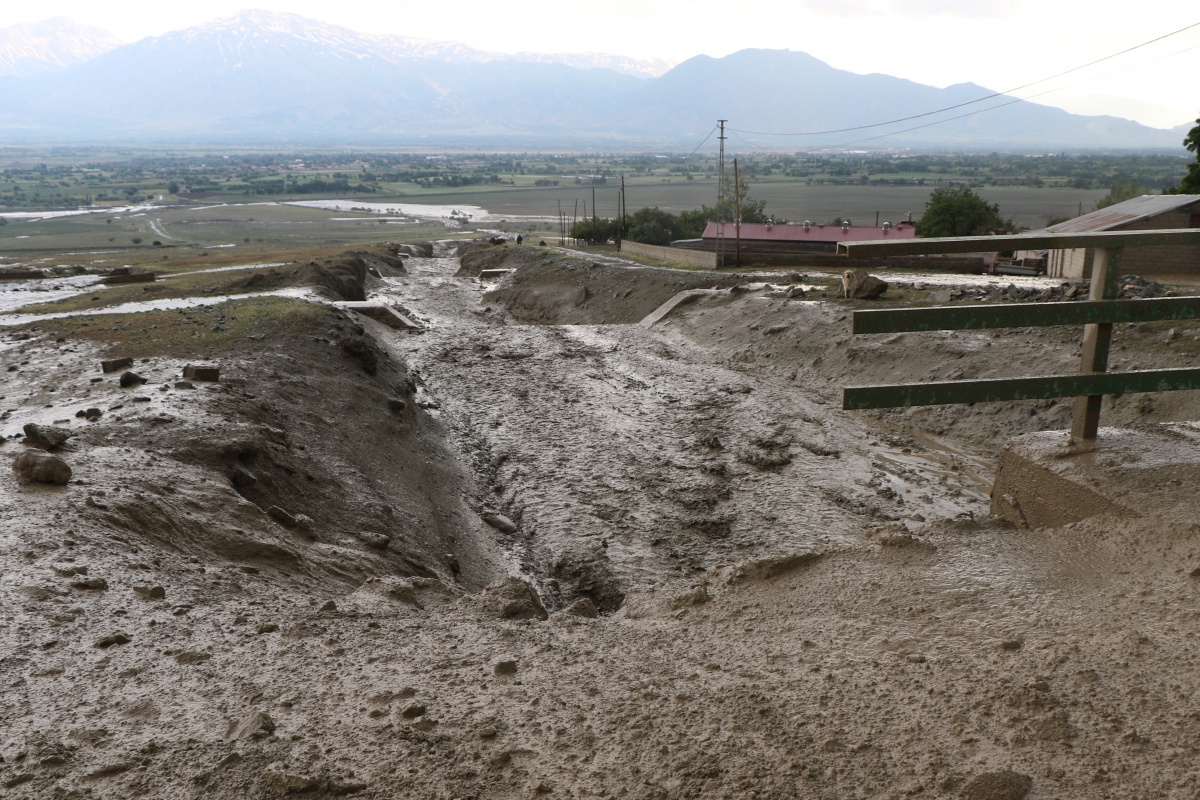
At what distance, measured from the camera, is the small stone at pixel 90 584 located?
16.8ft

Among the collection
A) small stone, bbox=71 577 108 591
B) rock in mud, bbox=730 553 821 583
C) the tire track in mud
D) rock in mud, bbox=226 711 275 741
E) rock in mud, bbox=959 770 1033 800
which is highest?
rock in mud, bbox=959 770 1033 800

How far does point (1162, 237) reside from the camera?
5.03 meters

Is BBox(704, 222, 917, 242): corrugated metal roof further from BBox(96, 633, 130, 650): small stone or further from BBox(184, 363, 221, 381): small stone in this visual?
BBox(96, 633, 130, 650): small stone

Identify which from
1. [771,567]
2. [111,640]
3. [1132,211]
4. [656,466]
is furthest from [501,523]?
[1132,211]

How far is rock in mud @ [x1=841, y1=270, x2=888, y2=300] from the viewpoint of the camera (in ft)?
71.8

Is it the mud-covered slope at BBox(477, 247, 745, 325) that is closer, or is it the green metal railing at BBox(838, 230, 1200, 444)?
the green metal railing at BBox(838, 230, 1200, 444)

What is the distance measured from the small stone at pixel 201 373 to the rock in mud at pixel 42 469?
509 centimetres

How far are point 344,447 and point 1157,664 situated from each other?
10.5m

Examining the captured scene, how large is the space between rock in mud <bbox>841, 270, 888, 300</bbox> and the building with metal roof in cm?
722

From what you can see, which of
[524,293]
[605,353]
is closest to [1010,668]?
[605,353]

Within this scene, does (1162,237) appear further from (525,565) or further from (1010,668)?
(525,565)

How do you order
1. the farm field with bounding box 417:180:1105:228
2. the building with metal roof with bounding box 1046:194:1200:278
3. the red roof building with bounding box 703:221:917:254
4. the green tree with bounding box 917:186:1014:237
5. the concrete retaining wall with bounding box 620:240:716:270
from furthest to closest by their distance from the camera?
the farm field with bounding box 417:180:1105:228
the green tree with bounding box 917:186:1014:237
the red roof building with bounding box 703:221:917:254
the concrete retaining wall with bounding box 620:240:716:270
the building with metal roof with bounding box 1046:194:1200:278

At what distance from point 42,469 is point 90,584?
7.52 ft

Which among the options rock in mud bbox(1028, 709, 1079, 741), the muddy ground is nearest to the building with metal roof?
the muddy ground
